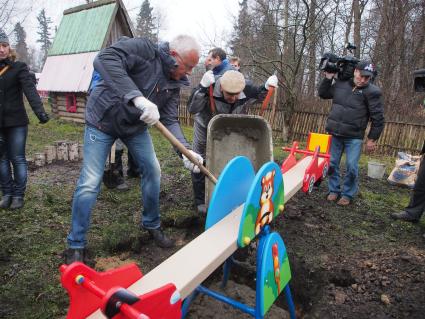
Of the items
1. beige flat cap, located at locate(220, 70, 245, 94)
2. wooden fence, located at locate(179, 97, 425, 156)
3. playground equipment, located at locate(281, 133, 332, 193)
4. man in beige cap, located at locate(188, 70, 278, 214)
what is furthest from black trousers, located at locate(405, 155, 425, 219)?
wooden fence, located at locate(179, 97, 425, 156)

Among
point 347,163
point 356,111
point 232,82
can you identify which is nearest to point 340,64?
point 356,111

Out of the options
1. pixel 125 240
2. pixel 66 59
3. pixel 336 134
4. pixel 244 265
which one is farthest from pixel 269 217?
pixel 66 59

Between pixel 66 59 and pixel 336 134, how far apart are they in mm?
10334

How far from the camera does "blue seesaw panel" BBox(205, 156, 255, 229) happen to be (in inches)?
72.9

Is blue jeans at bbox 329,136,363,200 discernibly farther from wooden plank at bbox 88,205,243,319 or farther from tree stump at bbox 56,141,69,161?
tree stump at bbox 56,141,69,161

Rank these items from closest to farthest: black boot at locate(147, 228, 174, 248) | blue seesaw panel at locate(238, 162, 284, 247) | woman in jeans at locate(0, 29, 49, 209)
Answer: blue seesaw panel at locate(238, 162, 284, 247), black boot at locate(147, 228, 174, 248), woman in jeans at locate(0, 29, 49, 209)

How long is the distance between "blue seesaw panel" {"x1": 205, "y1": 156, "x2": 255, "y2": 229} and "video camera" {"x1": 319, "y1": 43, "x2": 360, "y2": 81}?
103 inches

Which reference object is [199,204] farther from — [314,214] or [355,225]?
[355,225]

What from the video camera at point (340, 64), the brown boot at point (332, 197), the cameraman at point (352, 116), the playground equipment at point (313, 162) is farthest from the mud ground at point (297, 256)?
the video camera at point (340, 64)

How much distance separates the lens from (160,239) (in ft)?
9.93

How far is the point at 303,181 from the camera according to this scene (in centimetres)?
266

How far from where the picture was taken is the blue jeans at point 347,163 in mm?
4188

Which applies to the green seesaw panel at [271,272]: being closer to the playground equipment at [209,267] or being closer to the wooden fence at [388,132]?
the playground equipment at [209,267]

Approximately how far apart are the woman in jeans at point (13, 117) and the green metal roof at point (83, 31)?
787cm
